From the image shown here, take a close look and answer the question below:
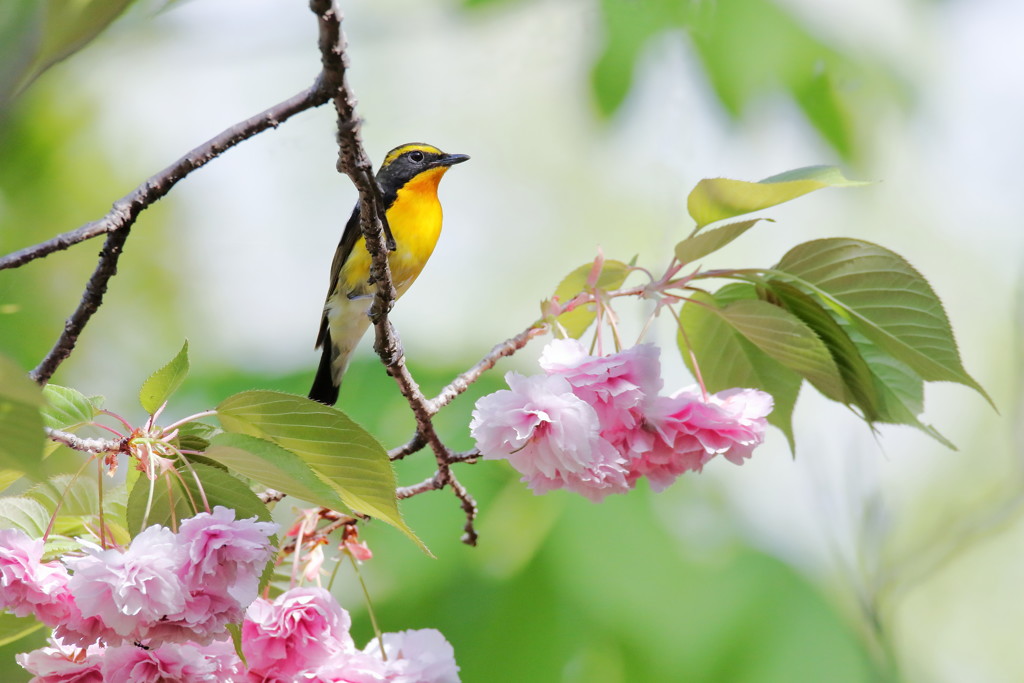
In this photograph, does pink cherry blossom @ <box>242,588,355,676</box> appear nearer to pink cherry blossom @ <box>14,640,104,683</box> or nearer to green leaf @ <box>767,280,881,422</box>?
pink cherry blossom @ <box>14,640,104,683</box>

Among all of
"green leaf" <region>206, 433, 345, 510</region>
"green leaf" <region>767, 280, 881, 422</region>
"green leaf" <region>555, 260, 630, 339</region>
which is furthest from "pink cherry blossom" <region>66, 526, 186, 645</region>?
"green leaf" <region>767, 280, 881, 422</region>

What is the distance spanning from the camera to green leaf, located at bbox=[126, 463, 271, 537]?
93 cm

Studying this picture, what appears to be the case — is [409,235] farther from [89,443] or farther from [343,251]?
[89,443]

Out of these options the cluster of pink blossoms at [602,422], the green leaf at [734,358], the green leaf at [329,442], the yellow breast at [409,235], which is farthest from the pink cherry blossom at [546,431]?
the yellow breast at [409,235]

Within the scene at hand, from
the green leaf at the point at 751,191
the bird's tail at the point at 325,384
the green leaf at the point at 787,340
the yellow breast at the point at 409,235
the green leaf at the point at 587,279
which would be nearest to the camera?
the green leaf at the point at 751,191

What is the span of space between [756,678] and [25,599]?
136 inches

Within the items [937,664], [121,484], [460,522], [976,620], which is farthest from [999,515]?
[976,620]

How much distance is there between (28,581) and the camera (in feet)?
2.86

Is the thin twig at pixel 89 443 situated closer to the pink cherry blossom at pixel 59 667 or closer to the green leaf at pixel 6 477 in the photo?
the green leaf at pixel 6 477

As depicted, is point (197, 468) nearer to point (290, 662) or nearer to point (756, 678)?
point (290, 662)

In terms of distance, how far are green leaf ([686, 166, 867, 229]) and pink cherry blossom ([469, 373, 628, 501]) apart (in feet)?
0.98

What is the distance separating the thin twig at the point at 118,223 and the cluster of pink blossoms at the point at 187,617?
0.76 feet

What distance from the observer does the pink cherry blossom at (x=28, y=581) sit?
86cm

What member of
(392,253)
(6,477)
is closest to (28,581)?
(6,477)
